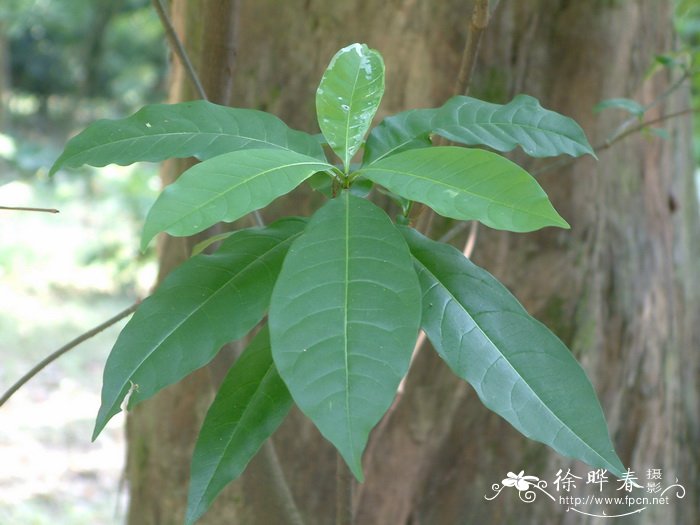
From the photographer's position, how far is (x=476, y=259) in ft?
5.18

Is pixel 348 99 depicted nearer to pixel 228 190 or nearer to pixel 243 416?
pixel 228 190

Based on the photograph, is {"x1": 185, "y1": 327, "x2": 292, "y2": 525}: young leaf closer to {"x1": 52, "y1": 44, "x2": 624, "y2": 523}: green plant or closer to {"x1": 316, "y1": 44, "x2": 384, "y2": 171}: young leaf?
{"x1": 52, "y1": 44, "x2": 624, "y2": 523}: green plant

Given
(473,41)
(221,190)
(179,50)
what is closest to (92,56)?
(179,50)

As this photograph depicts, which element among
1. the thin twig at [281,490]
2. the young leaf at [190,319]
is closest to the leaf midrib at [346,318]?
the young leaf at [190,319]

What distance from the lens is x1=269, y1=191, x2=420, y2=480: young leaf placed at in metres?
0.58

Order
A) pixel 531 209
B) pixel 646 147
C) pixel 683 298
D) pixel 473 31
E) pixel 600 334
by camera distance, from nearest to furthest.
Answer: pixel 531 209 < pixel 473 31 < pixel 600 334 < pixel 646 147 < pixel 683 298

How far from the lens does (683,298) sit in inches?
78.0

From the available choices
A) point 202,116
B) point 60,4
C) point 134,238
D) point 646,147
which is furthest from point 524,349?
point 60,4

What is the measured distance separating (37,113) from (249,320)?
11.3m

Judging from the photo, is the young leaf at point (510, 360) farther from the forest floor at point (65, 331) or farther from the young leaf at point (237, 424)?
the forest floor at point (65, 331)

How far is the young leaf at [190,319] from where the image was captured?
706 mm

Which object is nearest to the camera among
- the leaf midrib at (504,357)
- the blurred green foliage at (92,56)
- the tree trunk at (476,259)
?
the leaf midrib at (504,357)

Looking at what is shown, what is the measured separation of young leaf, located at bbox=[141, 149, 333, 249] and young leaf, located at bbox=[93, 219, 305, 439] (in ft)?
0.40

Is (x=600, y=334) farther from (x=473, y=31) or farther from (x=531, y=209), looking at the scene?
(x=531, y=209)
